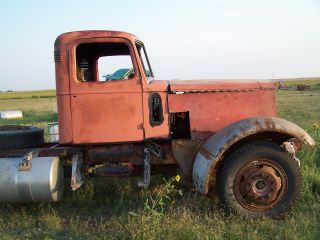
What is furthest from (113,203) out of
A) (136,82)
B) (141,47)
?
(141,47)

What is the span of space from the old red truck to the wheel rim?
1cm

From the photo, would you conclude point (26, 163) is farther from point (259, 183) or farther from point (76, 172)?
point (259, 183)

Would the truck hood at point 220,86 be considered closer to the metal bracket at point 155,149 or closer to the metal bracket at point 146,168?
the metal bracket at point 155,149

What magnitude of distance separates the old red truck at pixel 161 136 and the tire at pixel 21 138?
434 mm

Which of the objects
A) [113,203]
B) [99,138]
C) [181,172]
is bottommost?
[113,203]

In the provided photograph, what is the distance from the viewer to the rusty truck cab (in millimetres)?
5188

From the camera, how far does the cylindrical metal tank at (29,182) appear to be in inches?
201

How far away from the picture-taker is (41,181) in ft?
16.7

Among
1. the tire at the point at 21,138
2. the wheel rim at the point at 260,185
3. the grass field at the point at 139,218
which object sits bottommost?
the grass field at the point at 139,218

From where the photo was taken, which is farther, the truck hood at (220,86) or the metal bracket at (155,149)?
A: the metal bracket at (155,149)

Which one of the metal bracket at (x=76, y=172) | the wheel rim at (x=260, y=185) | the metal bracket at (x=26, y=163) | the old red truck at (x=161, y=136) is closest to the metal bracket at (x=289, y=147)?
the old red truck at (x=161, y=136)

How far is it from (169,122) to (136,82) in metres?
0.63

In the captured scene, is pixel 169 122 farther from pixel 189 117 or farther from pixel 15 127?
pixel 15 127

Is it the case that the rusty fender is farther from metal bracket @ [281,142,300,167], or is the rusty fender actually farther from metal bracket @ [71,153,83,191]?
metal bracket @ [71,153,83,191]
